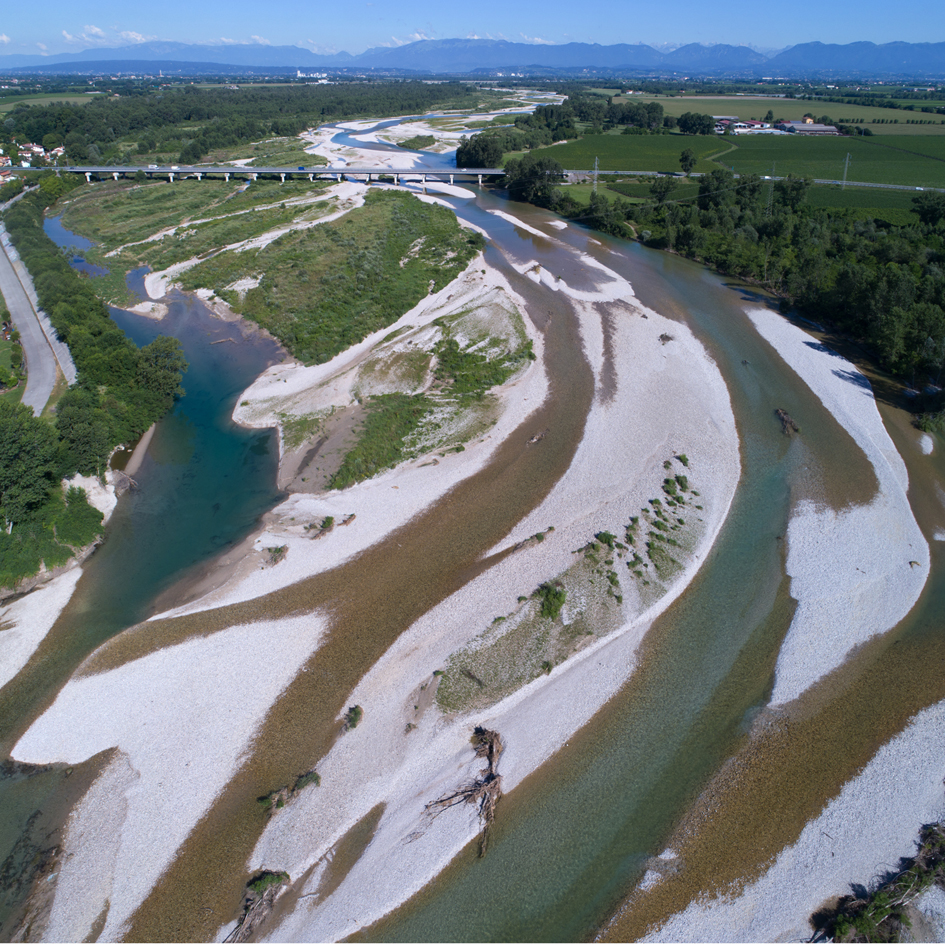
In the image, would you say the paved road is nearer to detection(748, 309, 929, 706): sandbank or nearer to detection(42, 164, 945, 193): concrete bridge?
detection(748, 309, 929, 706): sandbank

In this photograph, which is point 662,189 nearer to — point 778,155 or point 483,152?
→ point 483,152

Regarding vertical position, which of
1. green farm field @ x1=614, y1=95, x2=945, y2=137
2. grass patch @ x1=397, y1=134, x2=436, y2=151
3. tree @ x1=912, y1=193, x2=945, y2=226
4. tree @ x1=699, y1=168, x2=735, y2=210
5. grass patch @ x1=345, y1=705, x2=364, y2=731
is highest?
green farm field @ x1=614, y1=95, x2=945, y2=137

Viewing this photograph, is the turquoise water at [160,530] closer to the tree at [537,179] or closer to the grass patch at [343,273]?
the grass patch at [343,273]

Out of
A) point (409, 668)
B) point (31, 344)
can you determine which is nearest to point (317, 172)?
point (31, 344)

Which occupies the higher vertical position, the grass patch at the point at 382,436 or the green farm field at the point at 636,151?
the green farm field at the point at 636,151

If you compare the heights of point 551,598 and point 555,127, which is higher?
point 555,127

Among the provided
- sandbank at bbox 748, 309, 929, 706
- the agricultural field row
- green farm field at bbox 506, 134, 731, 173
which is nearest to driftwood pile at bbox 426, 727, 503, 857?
sandbank at bbox 748, 309, 929, 706

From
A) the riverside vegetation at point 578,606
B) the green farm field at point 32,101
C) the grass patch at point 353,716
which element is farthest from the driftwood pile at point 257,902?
the green farm field at point 32,101
